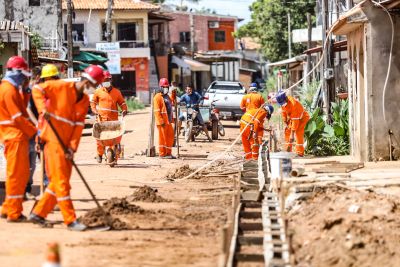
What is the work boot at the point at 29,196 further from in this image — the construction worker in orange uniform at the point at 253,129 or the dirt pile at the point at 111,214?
the construction worker in orange uniform at the point at 253,129

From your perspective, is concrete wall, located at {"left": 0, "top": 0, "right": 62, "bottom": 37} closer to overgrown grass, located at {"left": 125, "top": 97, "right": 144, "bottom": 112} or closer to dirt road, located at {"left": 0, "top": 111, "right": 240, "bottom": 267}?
overgrown grass, located at {"left": 125, "top": 97, "right": 144, "bottom": 112}

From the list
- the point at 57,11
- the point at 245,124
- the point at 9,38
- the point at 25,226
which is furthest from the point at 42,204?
the point at 57,11

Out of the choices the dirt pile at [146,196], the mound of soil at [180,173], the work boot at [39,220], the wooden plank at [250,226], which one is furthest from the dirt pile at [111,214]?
the mound of soil at [180,173]

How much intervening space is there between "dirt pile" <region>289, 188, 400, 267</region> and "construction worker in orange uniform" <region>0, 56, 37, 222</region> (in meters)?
3.54

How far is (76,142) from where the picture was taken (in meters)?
11.7

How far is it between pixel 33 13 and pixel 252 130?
3659 centimetres

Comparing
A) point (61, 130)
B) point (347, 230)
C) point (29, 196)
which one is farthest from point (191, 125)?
point (347, 230)

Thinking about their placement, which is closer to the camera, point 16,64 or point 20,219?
point 20,219

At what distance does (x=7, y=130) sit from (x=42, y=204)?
4.20ft

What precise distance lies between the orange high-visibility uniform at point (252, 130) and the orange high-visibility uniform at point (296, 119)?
0.55m

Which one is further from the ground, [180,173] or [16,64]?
[16,64]

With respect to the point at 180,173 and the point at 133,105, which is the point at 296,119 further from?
the point at 133,105

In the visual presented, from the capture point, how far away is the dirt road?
31.8ft

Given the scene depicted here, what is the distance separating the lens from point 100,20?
65.7 m
